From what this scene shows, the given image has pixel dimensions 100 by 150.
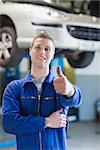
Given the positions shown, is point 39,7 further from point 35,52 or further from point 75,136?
point 35,52

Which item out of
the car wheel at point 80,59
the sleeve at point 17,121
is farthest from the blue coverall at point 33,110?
the car wheel at point 80,59

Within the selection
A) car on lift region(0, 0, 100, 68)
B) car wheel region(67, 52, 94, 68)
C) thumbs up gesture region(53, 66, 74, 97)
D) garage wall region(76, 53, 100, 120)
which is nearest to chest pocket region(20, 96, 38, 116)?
thumbs up gesture region(53, 66, 74, 97)

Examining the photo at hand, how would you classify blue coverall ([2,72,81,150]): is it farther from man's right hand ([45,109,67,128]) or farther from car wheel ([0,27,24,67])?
car wheel ([0,27,24,67])

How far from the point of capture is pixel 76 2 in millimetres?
2684

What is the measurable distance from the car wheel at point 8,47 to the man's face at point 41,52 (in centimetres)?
134

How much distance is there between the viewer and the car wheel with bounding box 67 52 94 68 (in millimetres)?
2736

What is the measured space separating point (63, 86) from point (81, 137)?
6.63 feet

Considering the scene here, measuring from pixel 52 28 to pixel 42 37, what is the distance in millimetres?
1214

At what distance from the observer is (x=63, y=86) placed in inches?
38.2

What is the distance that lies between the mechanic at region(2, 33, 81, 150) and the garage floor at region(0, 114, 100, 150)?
3.92 ft

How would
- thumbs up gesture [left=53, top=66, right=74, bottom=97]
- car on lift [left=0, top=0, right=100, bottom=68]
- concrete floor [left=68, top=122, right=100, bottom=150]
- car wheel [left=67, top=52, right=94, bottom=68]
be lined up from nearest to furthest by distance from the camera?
thumbs up gesture [left=53, top=66, right=74, bottom=97], car on lift [left=0, top=0, right=100, bottom=68], concrete floor [left=68, top=122, right=100, bottom=150], car wheel [left=67, top=52, right=94, bottom=68]

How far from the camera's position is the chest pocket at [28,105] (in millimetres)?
1058

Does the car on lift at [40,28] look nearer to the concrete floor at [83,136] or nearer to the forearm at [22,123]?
the concrete floor at [83,136]

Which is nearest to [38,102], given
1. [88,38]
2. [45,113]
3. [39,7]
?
[45,113]
